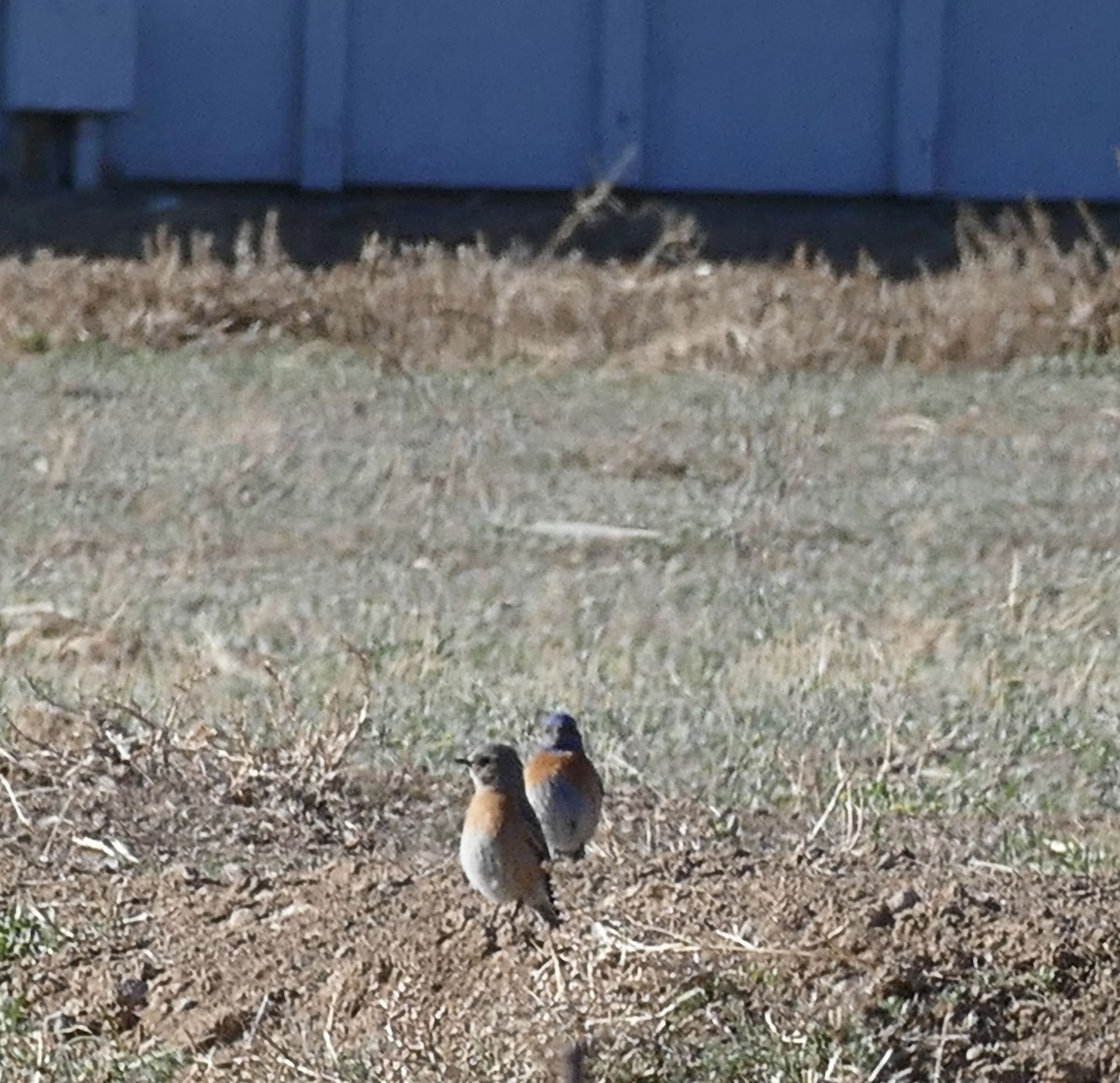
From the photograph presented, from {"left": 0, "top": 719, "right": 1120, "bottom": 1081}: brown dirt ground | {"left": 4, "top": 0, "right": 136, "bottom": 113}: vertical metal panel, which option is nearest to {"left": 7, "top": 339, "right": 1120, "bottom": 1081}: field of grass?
{"left": 0, "top": 719, "right": 1120, "bottom": 1081}: brown dirt ground

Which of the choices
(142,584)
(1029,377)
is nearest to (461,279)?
(1029,377)

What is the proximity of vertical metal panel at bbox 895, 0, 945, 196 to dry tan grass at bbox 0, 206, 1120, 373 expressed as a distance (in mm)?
3608

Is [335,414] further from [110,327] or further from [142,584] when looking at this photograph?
[142,584]

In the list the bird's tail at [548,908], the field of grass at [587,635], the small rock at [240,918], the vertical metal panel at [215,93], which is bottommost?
the field of grass at [587,635]

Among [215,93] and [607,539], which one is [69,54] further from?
[607,539]

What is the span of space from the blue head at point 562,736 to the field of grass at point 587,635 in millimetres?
218

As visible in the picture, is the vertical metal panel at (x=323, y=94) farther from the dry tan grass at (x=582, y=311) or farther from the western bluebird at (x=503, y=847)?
the western bluebird at (x=503, y=847)

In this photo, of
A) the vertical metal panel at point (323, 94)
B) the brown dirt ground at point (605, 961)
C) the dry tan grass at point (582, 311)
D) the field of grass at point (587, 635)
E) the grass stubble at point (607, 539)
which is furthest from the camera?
the vertical metal panel at point (323, 94)

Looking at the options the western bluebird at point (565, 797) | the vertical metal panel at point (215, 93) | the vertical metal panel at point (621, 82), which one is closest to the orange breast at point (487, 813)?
the western bluebird at point (565, 797)

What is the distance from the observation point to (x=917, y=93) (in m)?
17.5

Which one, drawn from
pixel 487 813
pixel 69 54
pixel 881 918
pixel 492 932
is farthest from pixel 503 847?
pixel 69 54

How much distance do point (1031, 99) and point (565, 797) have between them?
1390 cm

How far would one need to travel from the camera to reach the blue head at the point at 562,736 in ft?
15.4

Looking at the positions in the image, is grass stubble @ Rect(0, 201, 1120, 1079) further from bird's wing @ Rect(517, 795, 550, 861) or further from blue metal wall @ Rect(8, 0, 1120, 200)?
blue metal wall @ Rect(8, 0, 1120, 200)
